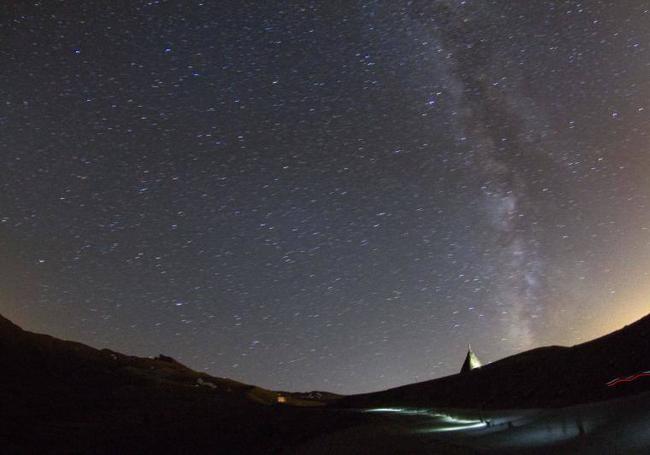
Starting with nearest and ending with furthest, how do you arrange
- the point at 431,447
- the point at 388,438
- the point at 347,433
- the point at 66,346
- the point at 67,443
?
the point at 431,447
the point at 388,438
the point at 347,433
the point at 67,443
the point at 66,346

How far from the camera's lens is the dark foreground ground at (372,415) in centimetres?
784

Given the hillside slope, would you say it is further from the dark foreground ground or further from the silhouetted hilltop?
the silhouetted hilltop

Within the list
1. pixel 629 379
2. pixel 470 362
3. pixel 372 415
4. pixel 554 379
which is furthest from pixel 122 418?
pixel 470 362

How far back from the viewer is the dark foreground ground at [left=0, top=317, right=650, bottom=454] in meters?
7.84

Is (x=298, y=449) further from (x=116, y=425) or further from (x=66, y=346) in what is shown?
(x=66, y=346)

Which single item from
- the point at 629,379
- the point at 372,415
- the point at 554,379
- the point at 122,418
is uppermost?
the point at 554,379

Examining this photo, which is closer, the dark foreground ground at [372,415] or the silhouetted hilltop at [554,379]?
the dark foreground ground at [372,415]

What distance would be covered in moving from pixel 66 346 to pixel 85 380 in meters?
15.4

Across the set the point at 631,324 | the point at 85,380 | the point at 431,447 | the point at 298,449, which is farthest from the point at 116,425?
the point at 631,324

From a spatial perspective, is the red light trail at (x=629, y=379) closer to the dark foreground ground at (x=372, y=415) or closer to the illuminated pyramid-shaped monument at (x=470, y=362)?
the dark foreground ground at (x=372, y=415)

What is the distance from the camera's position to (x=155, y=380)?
3838cm

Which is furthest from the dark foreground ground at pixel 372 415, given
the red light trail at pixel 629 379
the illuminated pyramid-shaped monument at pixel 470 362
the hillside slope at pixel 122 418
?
the illuminated pyramid-shaped monument at pixel 470 362

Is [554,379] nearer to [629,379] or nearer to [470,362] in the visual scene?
[629,379]

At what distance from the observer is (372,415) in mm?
16031
